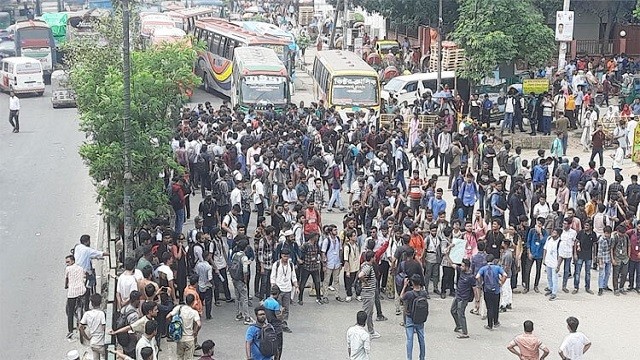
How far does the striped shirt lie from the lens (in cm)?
1495

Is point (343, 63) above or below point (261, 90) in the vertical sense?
above

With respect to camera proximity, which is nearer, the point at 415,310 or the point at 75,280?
the point at 415,310

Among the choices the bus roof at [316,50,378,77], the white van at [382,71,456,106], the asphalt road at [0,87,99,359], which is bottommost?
the asphalt road at [0,87,99,359]

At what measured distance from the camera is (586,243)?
54.8 ft

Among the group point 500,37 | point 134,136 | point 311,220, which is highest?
point 500,37

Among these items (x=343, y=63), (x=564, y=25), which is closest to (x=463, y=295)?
(x=343, y=63)

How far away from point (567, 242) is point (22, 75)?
28.3 meters

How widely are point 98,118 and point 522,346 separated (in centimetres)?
872

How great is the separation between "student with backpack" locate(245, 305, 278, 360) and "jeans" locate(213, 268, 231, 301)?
3669 millimetres

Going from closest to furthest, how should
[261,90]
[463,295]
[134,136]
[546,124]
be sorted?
1. [463,295]
2. [134,136]
3. [546,124]
4. [261,90]

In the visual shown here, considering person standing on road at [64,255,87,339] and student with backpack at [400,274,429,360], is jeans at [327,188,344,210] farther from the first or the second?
student with backpack at [400,274,429,360]

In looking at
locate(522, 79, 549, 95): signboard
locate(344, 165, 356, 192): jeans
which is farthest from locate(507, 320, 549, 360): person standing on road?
locate(522, 79, 549, 95): signboard

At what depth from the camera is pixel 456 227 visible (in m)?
16.3

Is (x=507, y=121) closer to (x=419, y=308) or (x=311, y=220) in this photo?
(x=311, y=220)
